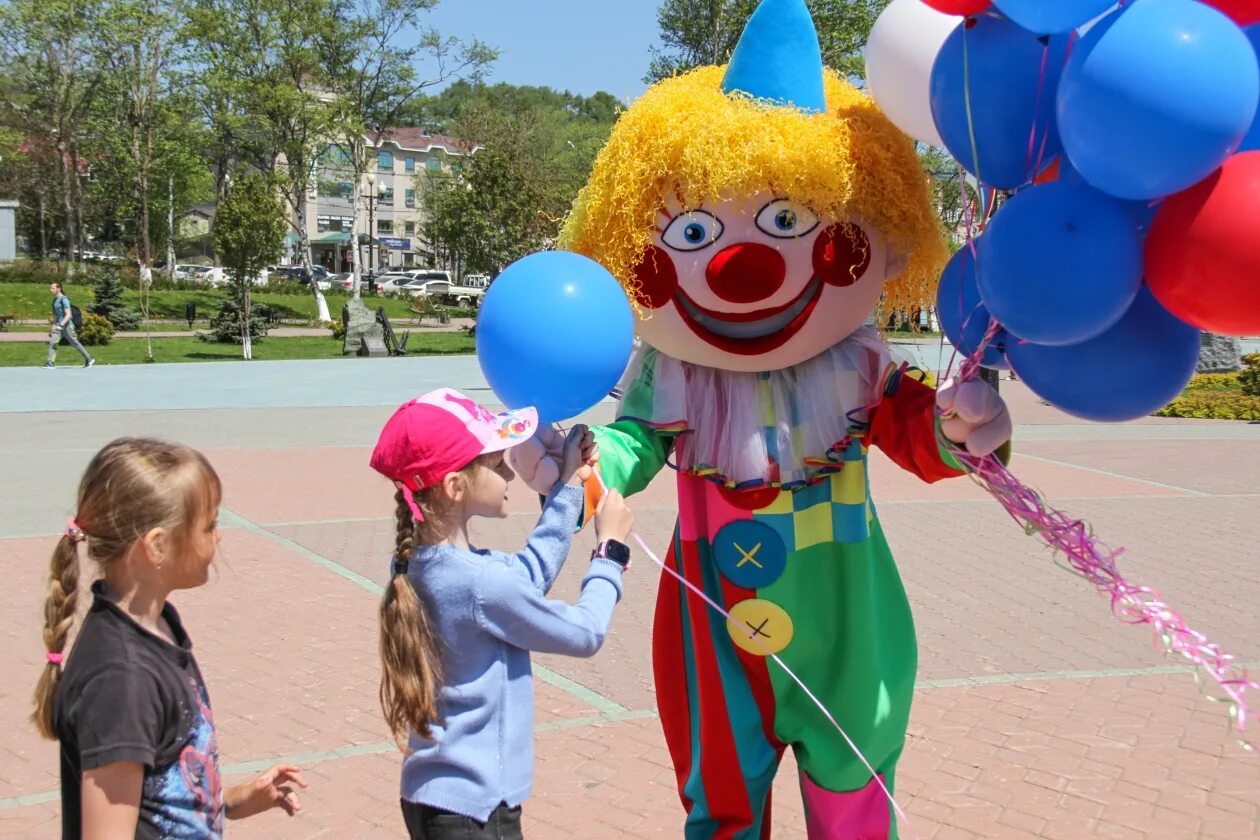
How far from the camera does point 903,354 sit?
3.14 m

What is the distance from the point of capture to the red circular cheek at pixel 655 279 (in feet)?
9.80

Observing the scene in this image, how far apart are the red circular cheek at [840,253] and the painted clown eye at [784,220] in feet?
0.15

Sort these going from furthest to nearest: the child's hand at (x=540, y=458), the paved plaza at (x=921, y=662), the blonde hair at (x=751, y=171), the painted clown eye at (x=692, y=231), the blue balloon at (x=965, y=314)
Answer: the paved plaza at (x=921, y=662), the painted clown eye at (x=692, y=231), the blonde hair at (x=751, y=171), the child's hand at (x=540, y=458), the blue balloon at (x=965, y=314)

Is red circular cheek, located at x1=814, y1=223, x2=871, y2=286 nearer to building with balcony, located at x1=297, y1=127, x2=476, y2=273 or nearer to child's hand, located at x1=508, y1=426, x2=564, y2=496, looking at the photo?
child's hand, located at x1=508, y1=426, x2=564, y2=496

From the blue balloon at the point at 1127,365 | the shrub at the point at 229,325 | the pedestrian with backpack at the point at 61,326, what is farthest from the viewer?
the shrub at the point at 229,325

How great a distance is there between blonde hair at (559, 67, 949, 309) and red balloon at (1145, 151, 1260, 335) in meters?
0.88

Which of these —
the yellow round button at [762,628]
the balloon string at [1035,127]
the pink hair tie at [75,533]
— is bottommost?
the yellow round button at [762,628]

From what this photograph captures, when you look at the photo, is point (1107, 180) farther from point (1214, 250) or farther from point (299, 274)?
point (299, 274)

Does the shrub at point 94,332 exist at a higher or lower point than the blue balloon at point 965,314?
lower

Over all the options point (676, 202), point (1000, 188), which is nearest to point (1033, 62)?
point (1000, 188)

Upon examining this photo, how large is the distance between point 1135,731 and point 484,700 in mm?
3047

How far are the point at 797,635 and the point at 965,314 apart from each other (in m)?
→ 0.94

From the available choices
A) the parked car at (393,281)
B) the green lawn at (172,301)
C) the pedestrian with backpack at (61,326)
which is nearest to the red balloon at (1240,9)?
the pedestrian with backpack at (61,326)

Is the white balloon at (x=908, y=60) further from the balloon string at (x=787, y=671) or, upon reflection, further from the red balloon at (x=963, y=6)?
the balloon string at (x=787, y=671)
